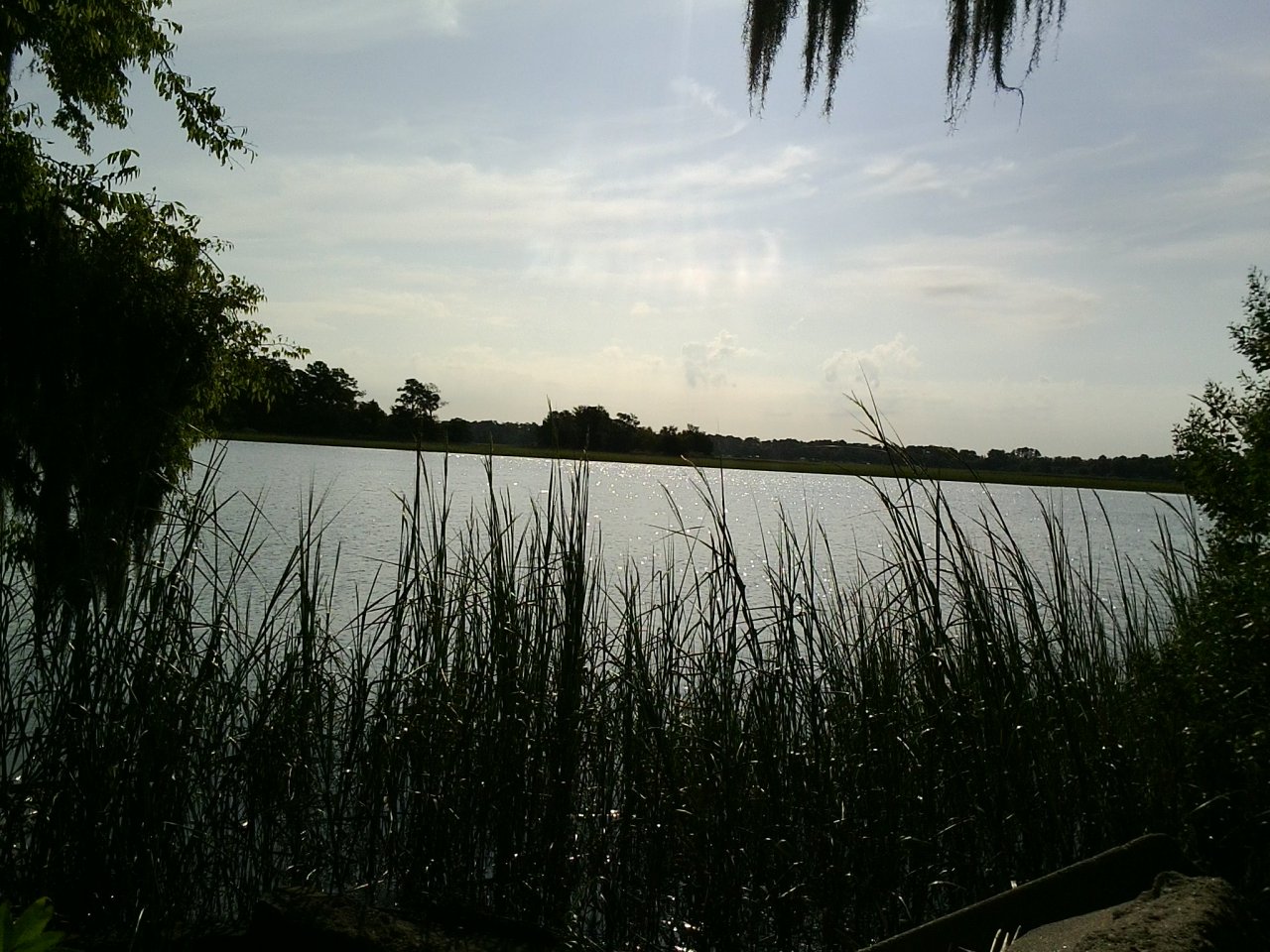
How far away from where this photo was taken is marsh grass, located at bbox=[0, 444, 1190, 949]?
303cm

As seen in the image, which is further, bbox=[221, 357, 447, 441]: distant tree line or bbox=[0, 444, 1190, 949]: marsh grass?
bbox=[221, 357, 447, 441]: distant tree line

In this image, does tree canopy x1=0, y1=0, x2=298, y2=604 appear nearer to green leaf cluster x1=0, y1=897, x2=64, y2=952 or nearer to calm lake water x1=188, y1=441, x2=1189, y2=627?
calm lake water x1=188, y1=441, x2=1189, y2=627

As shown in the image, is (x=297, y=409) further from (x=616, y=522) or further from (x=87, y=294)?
(x=616, y=522)

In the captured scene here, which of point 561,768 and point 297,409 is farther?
point 297,409

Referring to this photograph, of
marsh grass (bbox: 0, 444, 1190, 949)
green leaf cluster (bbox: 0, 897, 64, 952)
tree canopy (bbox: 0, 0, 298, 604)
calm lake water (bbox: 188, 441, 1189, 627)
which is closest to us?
green leaf cluster (bbox: 0, 897, 64, 952)

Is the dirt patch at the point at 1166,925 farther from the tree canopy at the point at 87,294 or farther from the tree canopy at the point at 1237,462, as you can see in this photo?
the tree canopy at the point at 87,294

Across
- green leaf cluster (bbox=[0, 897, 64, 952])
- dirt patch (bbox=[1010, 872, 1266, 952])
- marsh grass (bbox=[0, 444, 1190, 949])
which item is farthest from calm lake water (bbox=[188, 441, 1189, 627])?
green leaf cluster (bbox=[0, 897, 64, 952])

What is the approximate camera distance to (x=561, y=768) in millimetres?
3219

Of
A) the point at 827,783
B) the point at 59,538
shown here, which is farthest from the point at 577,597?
the point at 59,538

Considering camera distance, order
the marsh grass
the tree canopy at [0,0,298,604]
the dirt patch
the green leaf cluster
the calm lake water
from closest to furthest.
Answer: the green leaf cluster, the dirt patch, the marsh grass, the calm lake water, the tree canopy at [0,0,298,604]

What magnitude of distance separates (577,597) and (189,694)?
1212 mm

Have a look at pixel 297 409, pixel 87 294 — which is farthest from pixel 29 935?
pixel 297 409

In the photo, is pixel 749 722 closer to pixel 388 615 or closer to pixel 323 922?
pixel 388 615

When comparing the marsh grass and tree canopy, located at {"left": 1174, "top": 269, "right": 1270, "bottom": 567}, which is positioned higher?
tree canopy, located at {"left": 1174, "top": 269, "right": 1270, "bottom": 567}
